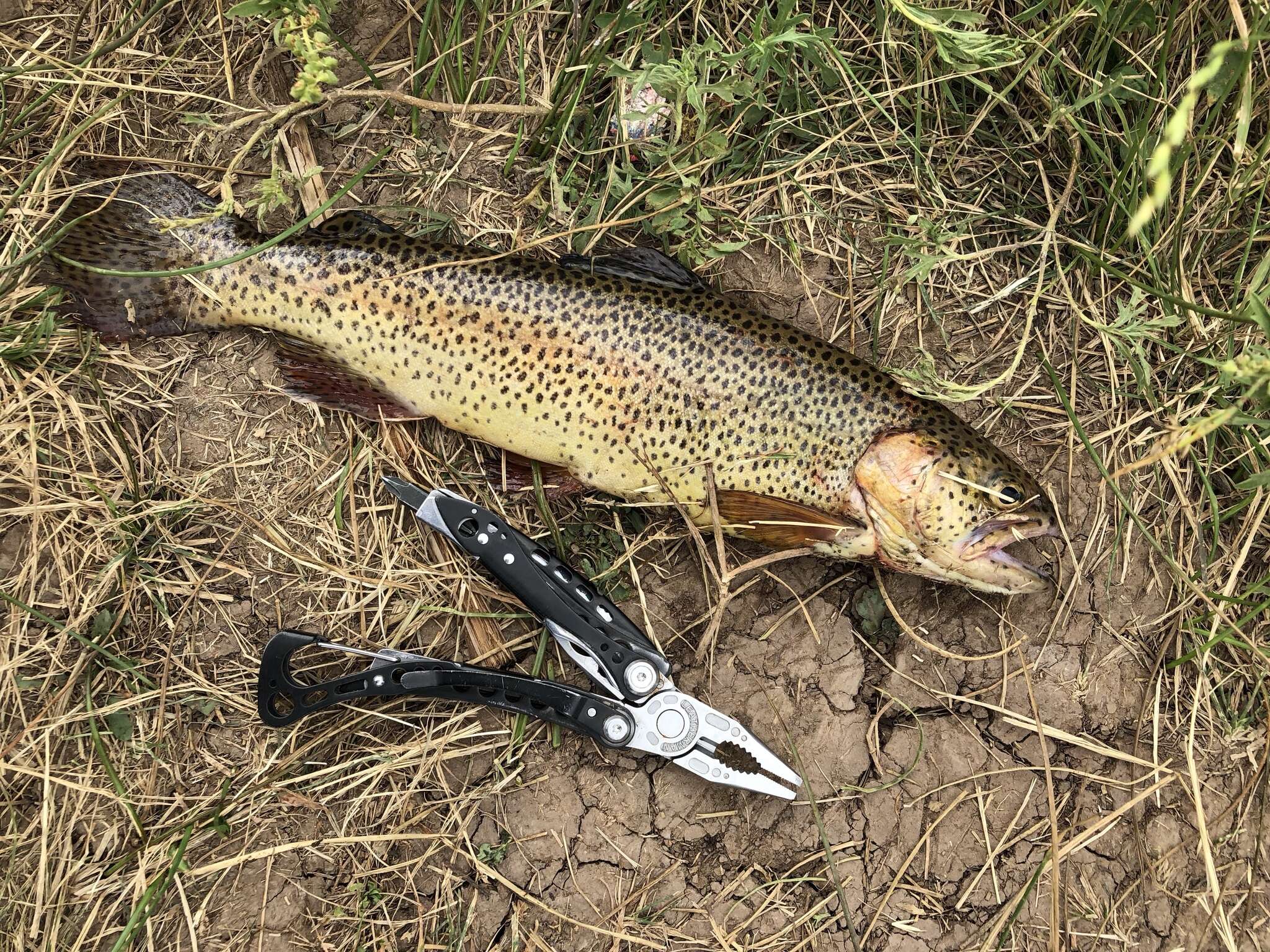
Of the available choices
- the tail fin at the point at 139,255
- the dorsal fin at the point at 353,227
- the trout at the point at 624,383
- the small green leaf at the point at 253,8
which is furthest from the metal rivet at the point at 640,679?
the small green leaf at the point at 253,8

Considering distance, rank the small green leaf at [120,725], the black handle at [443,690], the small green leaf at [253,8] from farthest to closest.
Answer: the small green leaf at [120,725]
the black handle at [443,690]
the small green leaf at [253,8]

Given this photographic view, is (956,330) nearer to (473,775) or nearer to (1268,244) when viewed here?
(1268,244)

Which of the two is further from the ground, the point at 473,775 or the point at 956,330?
the point at 956,330

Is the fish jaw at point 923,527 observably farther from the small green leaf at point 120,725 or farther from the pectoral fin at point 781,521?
the small green leaf at point 120,725

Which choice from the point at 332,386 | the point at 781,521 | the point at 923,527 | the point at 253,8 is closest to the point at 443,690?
the point at 332,386

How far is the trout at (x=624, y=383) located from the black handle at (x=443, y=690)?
80 centimetres

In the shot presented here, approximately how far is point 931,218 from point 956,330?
0.47 meters

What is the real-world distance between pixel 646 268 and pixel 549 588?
4.22ft

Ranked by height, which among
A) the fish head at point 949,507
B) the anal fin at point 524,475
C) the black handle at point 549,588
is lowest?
the black handle at point 549,588

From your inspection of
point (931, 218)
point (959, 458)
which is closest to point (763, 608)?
point (959, 458)

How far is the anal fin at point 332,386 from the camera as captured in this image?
11.9 ft

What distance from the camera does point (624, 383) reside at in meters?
3.54

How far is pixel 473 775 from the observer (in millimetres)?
3680

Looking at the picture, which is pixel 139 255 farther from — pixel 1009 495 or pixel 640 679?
pixel 1009 495
